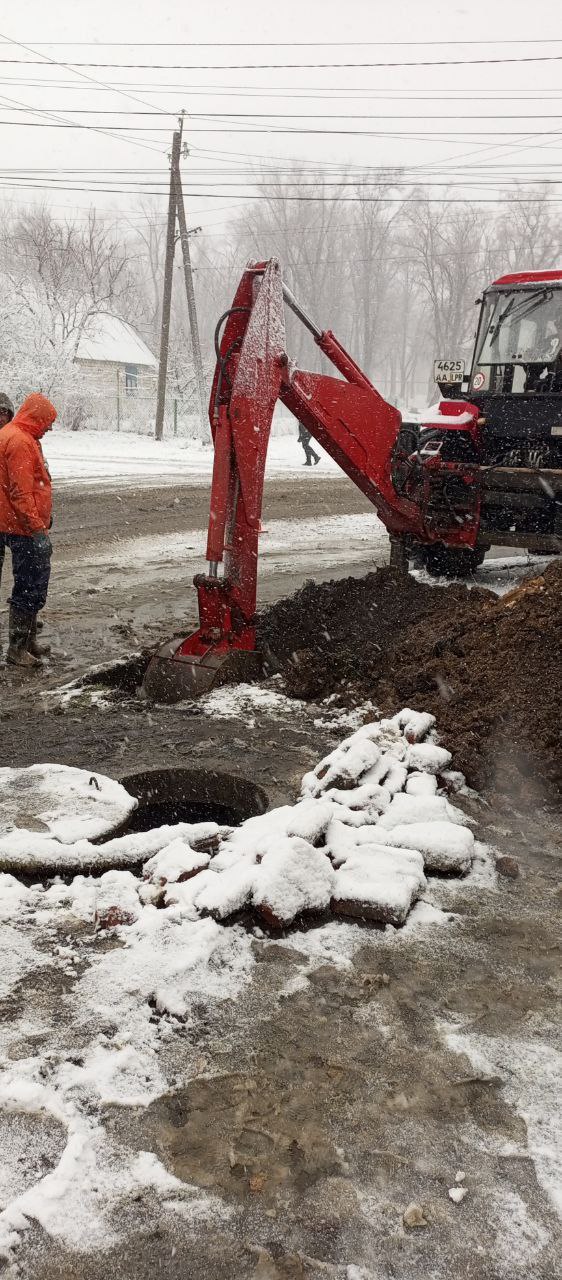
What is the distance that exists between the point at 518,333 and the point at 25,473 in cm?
542

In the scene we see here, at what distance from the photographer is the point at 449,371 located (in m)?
8.88

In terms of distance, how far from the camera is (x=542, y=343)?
29.0 ft

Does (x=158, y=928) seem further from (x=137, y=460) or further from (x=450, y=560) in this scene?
(x=137, y=460)

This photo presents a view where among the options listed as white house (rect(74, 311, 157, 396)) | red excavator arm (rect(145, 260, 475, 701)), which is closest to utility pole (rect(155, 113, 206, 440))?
white house (rect(74, 311, 157, 396))

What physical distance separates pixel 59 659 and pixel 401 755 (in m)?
2.91

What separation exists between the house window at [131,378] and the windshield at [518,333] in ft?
104

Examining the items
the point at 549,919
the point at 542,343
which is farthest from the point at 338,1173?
the point at 542,343

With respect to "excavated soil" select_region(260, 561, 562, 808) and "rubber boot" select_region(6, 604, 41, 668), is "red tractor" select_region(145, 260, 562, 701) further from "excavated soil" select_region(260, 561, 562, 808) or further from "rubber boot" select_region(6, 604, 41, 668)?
"rubber boot" select_region(6, 604, 41, 668)

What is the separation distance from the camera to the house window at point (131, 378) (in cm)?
3925

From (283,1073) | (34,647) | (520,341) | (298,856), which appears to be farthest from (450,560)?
(283,1073)

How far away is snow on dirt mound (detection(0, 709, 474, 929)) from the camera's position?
324 centimetres

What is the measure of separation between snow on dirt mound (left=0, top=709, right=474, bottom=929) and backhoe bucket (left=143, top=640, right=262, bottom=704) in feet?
4.43

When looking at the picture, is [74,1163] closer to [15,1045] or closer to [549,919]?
Result: [15,1045]

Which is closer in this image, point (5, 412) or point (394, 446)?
point (5, 412)
